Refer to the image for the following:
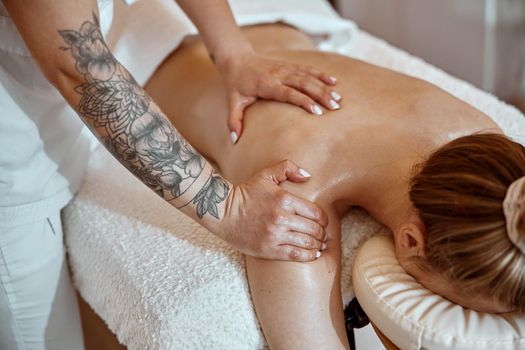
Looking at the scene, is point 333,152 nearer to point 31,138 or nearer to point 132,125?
point 132,125

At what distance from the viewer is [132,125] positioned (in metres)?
1.07

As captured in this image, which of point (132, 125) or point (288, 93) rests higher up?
point (132, 125)

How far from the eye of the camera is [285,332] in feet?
3.67

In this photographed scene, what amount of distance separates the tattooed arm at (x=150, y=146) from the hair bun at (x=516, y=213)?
0.35 meters

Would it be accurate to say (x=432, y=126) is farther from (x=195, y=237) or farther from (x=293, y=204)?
(x=195, y=237)

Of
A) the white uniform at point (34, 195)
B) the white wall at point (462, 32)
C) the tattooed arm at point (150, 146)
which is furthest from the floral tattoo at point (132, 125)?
the white wall at point (462, 32)

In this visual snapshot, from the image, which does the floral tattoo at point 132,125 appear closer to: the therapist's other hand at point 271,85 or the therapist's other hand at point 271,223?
the therapist's other hand at point 271,223

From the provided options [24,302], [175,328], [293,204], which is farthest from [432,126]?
[24,302]

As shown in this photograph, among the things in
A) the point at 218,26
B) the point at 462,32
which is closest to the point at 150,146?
the point at 218,26

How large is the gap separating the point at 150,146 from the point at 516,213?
55cm

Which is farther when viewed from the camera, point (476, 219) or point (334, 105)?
point (334, 105)

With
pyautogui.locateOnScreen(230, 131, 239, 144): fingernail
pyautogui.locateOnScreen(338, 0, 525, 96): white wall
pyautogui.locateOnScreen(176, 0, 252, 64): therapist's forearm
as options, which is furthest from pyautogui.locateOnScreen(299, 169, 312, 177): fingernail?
pyautogui.locateOnScreen(338, 0, 525, 96): white wall

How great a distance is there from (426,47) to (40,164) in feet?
A: 6.34

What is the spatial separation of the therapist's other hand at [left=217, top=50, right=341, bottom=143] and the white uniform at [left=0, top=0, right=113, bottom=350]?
11.1 inches
